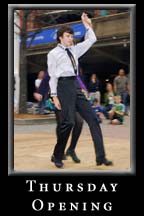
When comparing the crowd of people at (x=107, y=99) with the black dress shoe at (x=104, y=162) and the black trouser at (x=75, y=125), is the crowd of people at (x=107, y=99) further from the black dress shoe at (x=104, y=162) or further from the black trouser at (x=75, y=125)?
the black dress shoe at (x=104, y=162)

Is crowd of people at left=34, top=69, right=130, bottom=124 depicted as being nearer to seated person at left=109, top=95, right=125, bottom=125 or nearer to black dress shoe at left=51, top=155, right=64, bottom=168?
seated person at left=109, top=95, right=125, bottom=125

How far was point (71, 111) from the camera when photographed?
461cm

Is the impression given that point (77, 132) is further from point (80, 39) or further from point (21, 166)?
point (80, 39)

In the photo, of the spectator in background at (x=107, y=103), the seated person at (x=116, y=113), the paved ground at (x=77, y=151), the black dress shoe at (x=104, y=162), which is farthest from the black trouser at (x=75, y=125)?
the spectator in background at (x=107, y=103)

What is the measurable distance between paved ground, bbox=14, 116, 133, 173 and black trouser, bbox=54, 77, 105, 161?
23 cm

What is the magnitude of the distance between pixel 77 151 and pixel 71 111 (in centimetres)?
139

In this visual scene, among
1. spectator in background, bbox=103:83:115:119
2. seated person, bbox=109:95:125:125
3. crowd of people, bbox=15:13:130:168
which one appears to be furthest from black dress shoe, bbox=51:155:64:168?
spectator in background, bbox=103:83:115:119

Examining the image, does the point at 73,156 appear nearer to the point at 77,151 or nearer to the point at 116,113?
the point at 77,151

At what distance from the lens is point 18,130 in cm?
876

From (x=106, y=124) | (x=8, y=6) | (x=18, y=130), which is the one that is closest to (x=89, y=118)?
(x=8, y=6)

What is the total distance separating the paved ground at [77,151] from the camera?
183 inches

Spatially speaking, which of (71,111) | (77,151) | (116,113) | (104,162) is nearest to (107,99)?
(116,113)

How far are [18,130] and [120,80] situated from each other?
258 centimetres

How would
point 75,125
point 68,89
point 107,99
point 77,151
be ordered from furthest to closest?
point 107,99
point 77,151
point 75,125
point 68,89
